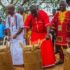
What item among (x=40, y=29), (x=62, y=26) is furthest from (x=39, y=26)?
(x=62, y=26)

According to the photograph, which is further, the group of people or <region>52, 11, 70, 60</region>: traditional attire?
<region>52, 11, 70, 60</region>: traditional attire

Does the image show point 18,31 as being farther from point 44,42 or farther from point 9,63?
point 9,63

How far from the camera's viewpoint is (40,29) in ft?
28.6

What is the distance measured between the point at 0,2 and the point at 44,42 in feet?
31.8

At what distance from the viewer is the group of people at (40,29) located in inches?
343

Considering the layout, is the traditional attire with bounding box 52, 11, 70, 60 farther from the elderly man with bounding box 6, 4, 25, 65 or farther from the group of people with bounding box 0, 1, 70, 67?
the elderly man with bounding box 6, 4, 25, 65

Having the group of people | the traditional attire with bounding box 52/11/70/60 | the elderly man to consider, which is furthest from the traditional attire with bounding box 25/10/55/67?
the traditional attire with bounding box 52/11/70/60

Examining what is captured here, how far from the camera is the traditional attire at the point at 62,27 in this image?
30.3ft


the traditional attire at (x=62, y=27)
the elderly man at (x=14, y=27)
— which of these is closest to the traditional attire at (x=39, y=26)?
the elderly man at (x=14, y=27)

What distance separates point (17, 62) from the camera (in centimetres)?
990

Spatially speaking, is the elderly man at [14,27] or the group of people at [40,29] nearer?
the group of people at [40,29]

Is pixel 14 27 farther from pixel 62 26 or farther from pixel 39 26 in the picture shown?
pixel 62 26

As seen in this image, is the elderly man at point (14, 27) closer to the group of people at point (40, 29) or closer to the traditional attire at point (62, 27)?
the group of people at point (40, 29)

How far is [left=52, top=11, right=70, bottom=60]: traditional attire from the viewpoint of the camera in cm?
925
